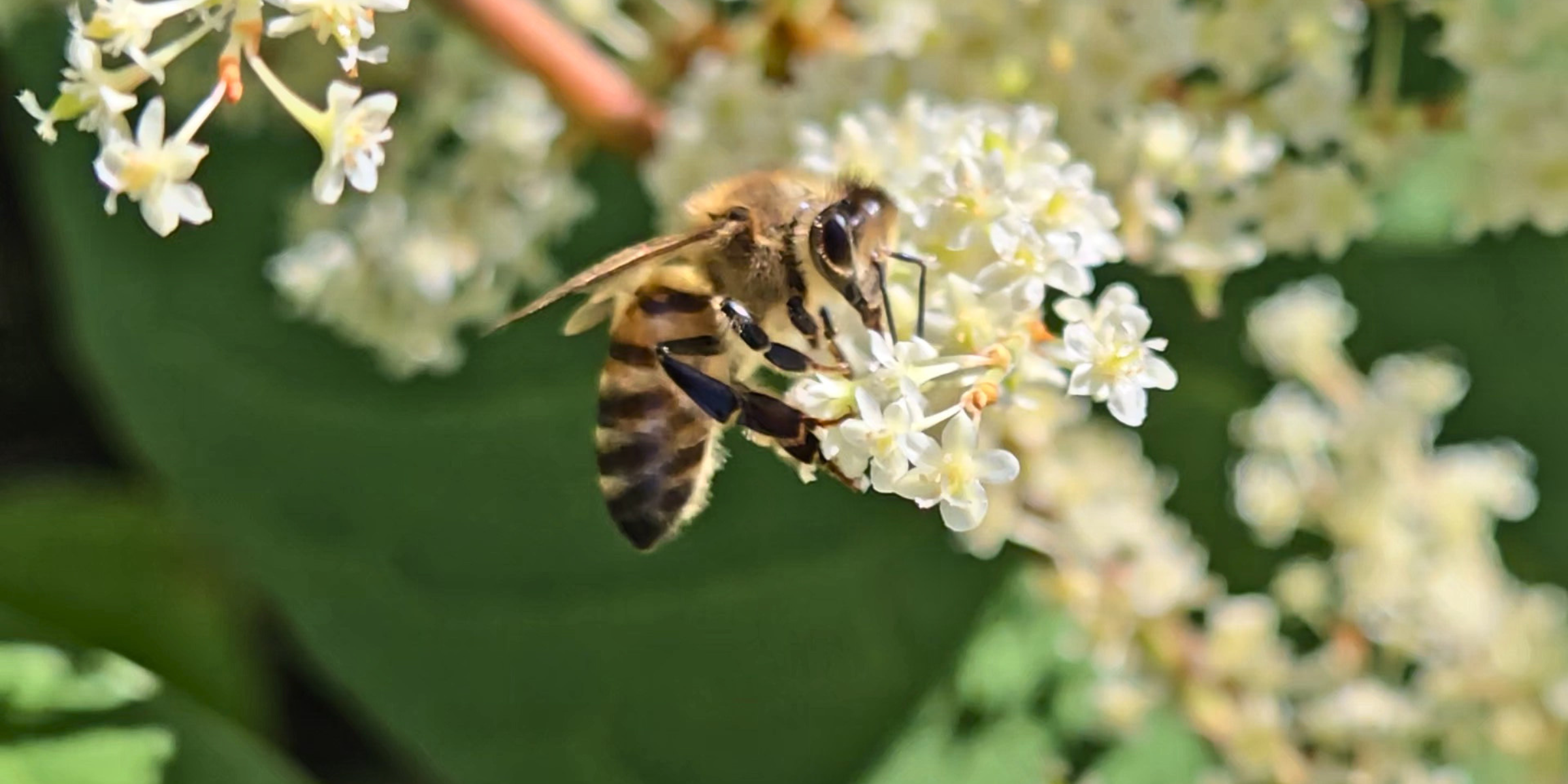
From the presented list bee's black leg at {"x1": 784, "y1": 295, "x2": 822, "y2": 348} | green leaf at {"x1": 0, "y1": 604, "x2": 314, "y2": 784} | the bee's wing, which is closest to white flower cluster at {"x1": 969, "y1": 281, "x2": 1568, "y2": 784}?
bee's black leg at {"x1": 784, "y1": 295, "x2": 822, "y2": 348}

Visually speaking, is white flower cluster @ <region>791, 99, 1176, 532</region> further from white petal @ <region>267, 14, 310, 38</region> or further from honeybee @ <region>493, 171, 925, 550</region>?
white petal @ <region>267, 14, 310, 38</region>

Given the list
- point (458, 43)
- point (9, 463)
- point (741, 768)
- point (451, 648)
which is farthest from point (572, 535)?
point (9, 463)

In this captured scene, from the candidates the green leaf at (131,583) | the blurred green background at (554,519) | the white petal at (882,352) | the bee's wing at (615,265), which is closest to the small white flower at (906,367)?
the white petal at (882,352)

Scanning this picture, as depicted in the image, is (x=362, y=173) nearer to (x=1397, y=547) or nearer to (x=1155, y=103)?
(x=1155, y=103)

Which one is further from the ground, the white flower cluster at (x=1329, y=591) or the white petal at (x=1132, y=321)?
the white flower cluster at (x=1329, y=591)

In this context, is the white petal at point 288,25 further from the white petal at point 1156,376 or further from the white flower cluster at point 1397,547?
the white flower cluster at point 1397,547

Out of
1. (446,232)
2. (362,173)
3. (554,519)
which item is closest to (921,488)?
(362,173)
